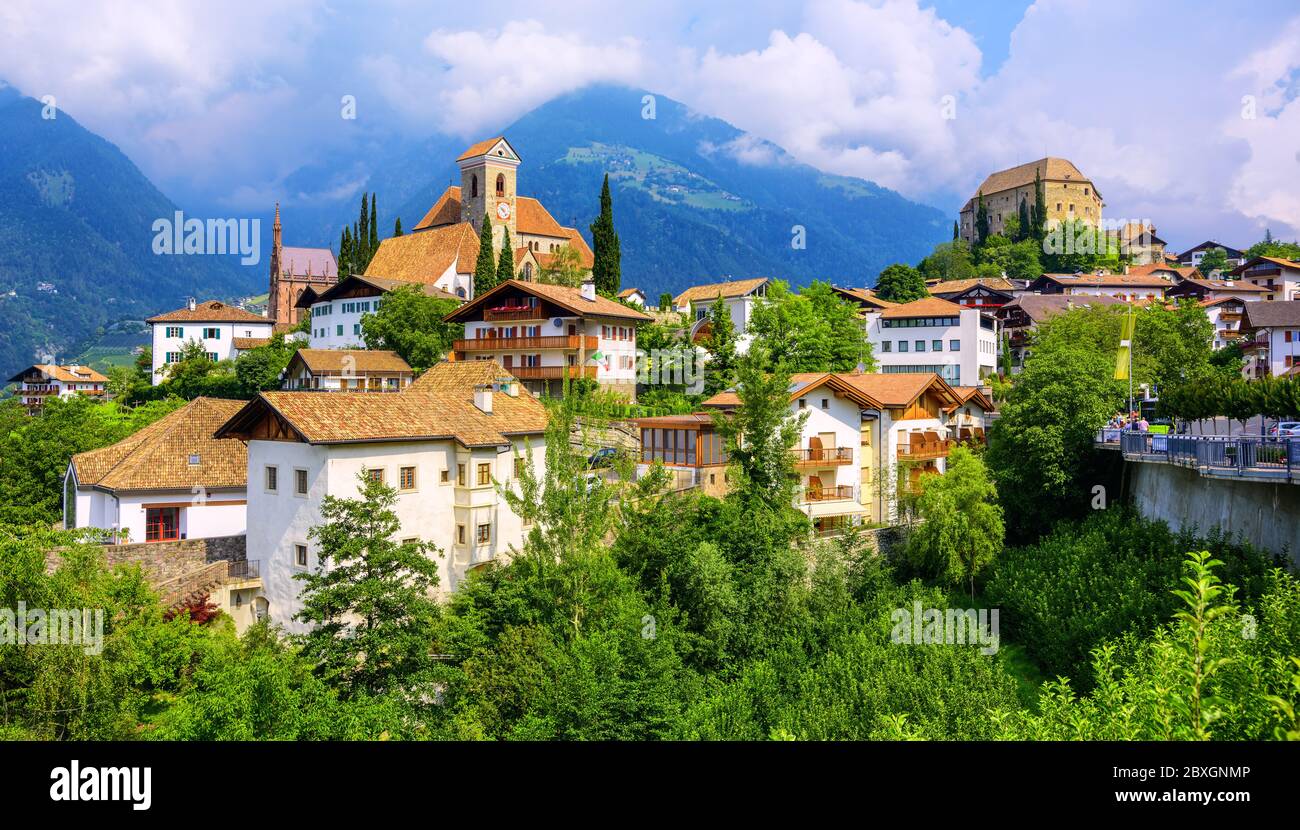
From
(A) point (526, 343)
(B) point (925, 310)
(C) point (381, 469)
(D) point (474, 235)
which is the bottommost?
(C) point (381, 469)

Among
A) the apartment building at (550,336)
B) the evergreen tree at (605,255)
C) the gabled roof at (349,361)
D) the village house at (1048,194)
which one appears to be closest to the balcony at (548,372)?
the apartment building at (550,336)

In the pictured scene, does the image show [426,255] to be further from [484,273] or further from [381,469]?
[381,469]

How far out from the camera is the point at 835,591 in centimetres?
3400

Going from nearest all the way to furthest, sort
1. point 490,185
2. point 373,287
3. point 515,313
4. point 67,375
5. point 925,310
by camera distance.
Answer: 1. point 515,313
2. point 925,310
3. point 373,287
4. point 490,185
5. point 67,375

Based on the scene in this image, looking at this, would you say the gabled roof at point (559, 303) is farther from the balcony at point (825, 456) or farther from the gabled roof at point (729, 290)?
the balcony at point (825, 456)

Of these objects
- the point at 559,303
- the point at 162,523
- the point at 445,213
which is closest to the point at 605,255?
the point at 559,303

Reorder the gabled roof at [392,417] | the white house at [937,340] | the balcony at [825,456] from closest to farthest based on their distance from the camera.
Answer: the gabled roof at [392,417] < the balcony at [825,456] < the white house at [937,340]

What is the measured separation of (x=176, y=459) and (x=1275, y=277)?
102 m

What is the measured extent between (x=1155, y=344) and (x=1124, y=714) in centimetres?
4898

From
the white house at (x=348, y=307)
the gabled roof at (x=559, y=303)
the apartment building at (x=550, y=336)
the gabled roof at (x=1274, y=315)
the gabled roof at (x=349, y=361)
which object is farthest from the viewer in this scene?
the white house at (x=348, y=307)

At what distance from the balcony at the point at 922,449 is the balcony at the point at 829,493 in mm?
3659

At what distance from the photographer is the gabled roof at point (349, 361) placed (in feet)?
193

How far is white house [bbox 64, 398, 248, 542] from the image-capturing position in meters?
32.9

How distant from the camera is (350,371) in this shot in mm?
58031
